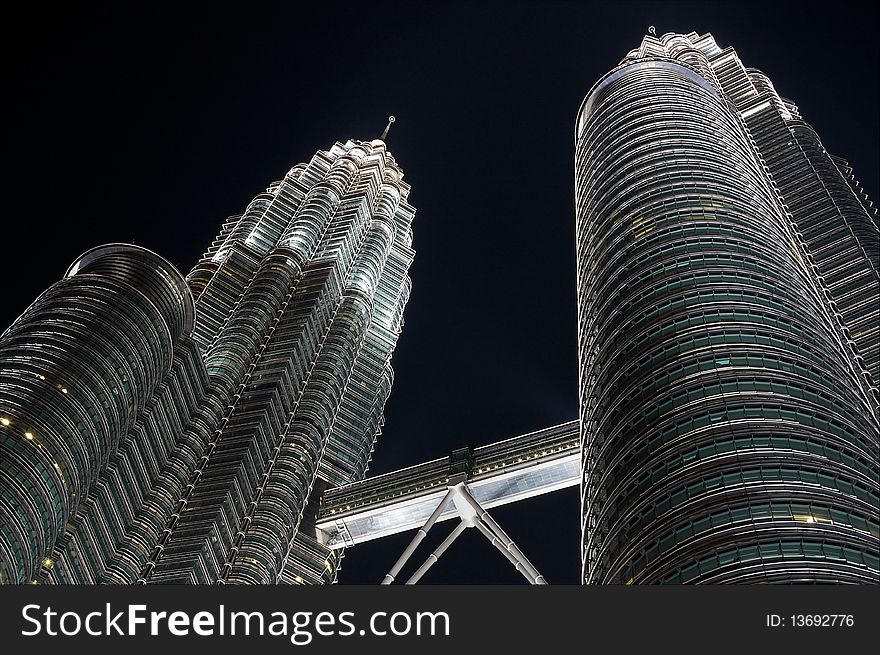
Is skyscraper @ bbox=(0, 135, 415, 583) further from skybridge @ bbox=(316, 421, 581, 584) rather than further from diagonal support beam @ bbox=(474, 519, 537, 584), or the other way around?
diagonal support beam @ bbox=(474, 519, 537, 584)

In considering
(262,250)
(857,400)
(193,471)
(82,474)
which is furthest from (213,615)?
(262,250)

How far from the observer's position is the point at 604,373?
68000 millimetres

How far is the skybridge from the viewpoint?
302ft

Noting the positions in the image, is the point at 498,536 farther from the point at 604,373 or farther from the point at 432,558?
the point at 604,373

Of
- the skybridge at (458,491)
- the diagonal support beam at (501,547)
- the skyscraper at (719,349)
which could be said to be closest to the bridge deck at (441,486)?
the skybridge at (458,491)

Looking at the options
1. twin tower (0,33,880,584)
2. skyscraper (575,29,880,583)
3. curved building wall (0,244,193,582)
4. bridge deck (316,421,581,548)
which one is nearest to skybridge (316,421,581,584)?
bridge deck (316,421,581,548)

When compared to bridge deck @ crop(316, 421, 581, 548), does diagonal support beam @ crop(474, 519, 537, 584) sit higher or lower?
lower

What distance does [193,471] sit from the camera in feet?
315

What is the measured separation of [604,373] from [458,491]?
28.3 metres

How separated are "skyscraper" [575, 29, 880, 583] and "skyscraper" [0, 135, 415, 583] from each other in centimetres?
2993

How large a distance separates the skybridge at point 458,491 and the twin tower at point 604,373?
3596 mm

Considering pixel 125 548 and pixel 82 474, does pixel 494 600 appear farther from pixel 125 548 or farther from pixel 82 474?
pixel 125 548

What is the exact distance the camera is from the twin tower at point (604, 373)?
180 feet

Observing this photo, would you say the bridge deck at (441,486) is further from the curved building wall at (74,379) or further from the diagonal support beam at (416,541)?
the curved building wall at (74,379)
